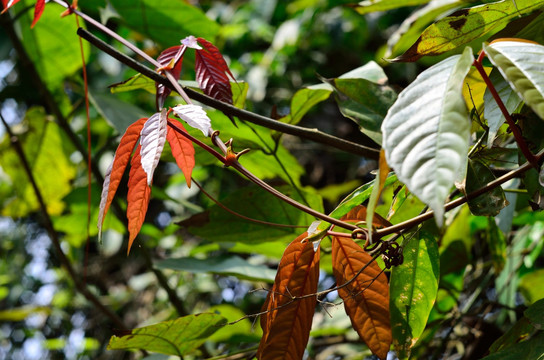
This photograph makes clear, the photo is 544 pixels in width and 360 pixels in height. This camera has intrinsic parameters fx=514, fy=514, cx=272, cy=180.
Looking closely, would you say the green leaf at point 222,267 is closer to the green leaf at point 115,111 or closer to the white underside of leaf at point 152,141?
the green leaf at point 115,111

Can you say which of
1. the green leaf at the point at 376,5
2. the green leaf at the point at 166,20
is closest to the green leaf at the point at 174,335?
the green leaf at the point at 376,5

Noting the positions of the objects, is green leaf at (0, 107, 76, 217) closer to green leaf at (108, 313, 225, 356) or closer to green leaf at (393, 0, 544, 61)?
green leaf at (108, 313, 225, 356)

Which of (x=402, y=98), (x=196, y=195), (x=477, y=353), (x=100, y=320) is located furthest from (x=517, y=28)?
(x=100, y=320)

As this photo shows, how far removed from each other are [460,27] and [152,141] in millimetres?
291

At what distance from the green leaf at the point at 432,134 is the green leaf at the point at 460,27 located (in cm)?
13

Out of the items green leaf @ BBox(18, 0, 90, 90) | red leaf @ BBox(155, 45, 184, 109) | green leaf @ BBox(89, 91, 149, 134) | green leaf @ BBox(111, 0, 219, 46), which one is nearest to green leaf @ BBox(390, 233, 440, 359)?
red leaf @ BBox(155, 45, 184, 109)

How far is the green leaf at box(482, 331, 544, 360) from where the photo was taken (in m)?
0.45

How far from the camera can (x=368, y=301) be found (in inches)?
18.0

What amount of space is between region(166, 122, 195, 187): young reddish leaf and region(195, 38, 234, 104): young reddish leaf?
0.10 m

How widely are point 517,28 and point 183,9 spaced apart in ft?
2.19

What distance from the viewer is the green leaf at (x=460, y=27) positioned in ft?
1.50

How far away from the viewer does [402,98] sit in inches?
13.1

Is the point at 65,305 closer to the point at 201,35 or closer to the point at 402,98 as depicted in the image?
the point at 201,35

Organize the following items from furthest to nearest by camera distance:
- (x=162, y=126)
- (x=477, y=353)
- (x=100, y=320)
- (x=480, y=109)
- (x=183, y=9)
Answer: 1. (x=100, y=320)
2. (x=183, y=9)
3. (x=477, y=353)
4. (x=480, y=109)
5. (x=162, y=126)
